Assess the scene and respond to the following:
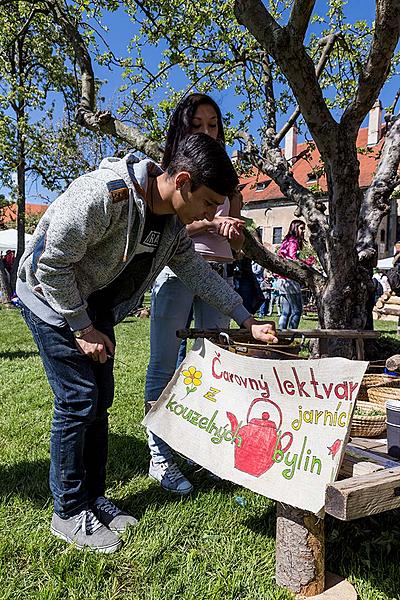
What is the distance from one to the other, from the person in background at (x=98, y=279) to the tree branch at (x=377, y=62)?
2698 mm

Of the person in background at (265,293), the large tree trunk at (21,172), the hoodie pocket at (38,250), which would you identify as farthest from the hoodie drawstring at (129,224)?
the large tree trunk at (21,172)

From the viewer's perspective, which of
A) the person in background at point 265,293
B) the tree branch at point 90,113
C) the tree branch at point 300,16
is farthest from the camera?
the person in background at point 265,293

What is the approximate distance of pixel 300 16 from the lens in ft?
13.2

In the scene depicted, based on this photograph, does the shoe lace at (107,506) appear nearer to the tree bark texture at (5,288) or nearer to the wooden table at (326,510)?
the wooden table at (326,510)

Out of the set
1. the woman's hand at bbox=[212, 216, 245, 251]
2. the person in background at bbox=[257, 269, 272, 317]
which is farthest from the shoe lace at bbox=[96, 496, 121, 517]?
the person in background at bbox=[257, 269, 272, 317]

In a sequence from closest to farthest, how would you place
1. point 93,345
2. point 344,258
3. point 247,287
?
point 93,345 < point 344,258 < point 247,287

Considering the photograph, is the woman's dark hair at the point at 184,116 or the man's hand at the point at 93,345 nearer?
the man's hand at the point at 93,345

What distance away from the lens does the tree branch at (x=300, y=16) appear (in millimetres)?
3959

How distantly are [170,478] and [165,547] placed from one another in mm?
559

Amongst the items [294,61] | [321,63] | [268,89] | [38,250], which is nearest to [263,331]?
[38,250]

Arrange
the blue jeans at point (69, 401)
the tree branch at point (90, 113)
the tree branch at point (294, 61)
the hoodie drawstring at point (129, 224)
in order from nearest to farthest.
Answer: the hoodie drawstring at point (129, 224) → the blue jeans at point (69, 401) → the tree branch at point (294, 61) → the tree branch at point (90, 113)

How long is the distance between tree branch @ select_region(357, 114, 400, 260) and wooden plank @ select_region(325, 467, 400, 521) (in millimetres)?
4224

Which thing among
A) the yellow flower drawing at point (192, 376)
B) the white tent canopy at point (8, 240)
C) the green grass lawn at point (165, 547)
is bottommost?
the green grass lawn at point (165, 547)

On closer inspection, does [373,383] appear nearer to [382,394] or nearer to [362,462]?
[382,394]
